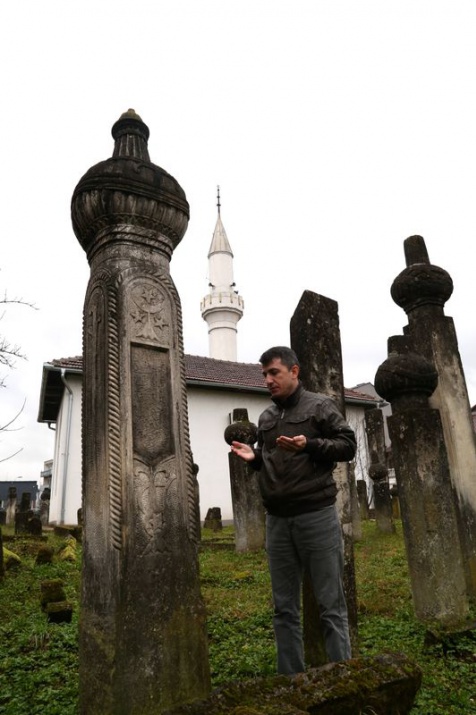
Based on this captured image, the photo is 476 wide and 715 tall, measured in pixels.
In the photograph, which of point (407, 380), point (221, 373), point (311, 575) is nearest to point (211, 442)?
point (221, 373)


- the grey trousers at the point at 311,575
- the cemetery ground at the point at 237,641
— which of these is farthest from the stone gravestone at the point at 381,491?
the grey trousers at the point at 311,575

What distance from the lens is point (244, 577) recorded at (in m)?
7.08

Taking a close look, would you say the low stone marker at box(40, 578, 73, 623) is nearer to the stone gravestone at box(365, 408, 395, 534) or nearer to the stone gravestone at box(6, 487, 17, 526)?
the stone gravestone at box(365, 408, 395, 534)

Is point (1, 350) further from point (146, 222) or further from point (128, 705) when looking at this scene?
point (128, 705)

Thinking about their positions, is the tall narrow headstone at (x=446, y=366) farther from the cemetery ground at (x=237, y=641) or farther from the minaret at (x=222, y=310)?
the minaret at (x=222, y=310)

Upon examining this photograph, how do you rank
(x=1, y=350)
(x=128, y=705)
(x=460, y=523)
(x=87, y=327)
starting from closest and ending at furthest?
(x=128, y=705) → (x=87, y=327) → (x=460, y=523) → (x=1, y=350)

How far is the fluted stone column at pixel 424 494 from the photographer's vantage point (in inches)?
177

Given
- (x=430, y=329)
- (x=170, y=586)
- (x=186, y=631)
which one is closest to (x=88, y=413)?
(x=170, y=586)

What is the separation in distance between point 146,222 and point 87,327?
863mm

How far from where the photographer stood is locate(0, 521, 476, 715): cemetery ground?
3428 mm

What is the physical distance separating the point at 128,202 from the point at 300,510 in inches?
93.6

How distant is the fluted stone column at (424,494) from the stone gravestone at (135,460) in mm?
2244

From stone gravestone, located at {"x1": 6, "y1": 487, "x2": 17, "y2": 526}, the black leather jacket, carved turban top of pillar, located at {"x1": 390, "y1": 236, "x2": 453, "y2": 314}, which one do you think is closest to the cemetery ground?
the black leather jacket

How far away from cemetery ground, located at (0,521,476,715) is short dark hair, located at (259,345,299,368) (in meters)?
2.12
